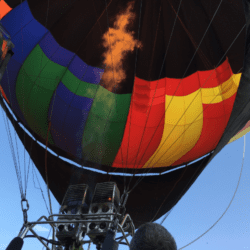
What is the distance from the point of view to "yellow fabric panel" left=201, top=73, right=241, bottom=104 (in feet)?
19.0

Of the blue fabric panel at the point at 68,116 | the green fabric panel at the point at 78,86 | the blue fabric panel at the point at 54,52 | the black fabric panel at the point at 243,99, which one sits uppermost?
the blue fabric panel at the point at 54,52

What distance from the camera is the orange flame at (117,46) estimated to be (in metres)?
5.54

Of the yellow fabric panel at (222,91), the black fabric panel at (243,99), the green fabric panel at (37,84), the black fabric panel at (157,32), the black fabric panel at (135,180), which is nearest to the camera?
the black fabric panel at (243,99)

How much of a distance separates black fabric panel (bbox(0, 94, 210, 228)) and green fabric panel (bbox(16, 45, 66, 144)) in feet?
2.49

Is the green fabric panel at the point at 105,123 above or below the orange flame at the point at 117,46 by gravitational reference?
below

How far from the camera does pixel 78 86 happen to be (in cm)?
571

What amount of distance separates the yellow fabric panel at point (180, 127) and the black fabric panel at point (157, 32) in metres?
0.55

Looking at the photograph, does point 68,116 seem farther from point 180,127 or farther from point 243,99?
point 243,99

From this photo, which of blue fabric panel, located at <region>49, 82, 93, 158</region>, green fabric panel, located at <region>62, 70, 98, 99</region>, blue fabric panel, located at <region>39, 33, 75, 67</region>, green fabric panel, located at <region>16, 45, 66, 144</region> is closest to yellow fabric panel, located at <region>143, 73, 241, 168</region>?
green fabric panel, located at <region>62, 70, 98, 99</region>

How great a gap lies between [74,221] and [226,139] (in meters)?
2.43

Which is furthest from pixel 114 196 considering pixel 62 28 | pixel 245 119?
pixel 62 28

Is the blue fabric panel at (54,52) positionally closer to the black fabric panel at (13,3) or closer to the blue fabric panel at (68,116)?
the blue fabric panel at (68,116)

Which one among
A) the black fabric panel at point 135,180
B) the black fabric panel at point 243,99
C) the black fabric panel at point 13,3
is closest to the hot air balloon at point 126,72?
the black fabric panel at point 13,3

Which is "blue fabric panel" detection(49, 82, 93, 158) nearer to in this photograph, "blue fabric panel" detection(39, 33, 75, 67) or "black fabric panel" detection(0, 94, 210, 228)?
"blue fabric panel" detection(39, 33, 75, 67)
